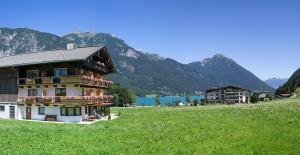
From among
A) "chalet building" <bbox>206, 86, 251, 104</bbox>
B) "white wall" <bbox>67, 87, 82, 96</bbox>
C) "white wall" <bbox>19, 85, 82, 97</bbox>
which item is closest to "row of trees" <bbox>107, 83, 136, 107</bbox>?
"chalet building" <bbox>206, 86, 251, 104</bbox>

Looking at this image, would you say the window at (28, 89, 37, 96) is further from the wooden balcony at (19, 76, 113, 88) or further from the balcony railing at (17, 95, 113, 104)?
the wooden balcony at (19, 76, 113, 88)

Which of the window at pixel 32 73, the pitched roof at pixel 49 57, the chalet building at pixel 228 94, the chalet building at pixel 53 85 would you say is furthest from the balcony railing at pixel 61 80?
the chalet building at pixel 228 94

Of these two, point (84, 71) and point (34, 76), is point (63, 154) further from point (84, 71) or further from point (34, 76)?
point (34, 76)

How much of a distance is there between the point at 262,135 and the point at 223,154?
5.41 meters

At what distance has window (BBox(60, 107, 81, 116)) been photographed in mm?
48031

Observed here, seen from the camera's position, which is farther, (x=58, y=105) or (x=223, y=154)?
(x=58, y=105)

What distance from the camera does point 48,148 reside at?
1880 cm

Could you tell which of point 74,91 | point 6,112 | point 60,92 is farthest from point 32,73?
point 74,91

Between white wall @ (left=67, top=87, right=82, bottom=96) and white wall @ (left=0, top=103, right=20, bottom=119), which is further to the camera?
white wall @ (left=0, top=103, right=20, bottom=119)

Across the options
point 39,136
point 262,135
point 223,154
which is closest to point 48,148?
point 39,136

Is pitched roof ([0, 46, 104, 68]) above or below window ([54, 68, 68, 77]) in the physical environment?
above

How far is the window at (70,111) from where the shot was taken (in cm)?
4803

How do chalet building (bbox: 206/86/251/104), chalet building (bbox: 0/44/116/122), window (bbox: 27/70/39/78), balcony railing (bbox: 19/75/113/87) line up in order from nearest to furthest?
balcony railing (bbox: 19/75/113/87) < chalet building (bbox: 0/44/116/122) < window (bbox: 27/70/39/78) < chalet building (bbox: 206/86/251/104)

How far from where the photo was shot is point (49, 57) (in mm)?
50781
